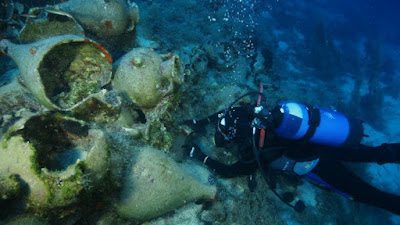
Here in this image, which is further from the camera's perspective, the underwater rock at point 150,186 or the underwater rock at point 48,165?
the underwater rock at point 150,186

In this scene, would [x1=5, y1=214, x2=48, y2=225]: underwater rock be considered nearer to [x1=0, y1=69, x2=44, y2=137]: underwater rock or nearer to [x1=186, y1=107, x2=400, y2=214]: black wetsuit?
[x1=0, y1=69, x2=44, y2=137]: underwater rock

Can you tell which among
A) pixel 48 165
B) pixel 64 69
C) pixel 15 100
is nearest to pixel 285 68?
pixel 64 69

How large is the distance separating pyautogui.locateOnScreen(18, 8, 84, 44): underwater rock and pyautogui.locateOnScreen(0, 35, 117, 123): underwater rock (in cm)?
27

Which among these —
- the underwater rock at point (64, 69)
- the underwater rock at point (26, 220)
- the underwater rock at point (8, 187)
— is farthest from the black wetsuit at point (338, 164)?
the underwater rock at point (8, 187)

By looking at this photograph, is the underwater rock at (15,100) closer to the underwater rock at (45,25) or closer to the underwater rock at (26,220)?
the underwater rock at (45,25)

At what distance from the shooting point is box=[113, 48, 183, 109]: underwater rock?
2.98 m

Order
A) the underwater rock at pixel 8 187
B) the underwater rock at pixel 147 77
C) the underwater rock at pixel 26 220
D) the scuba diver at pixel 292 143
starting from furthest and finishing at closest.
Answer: the scuba diver at pixel 292 143 → the underwater rock at pixel 147 77 → the underwater rock at pixel 26 220 → the underwater rock at pixel 8 187

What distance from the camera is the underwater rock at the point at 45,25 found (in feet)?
9.87

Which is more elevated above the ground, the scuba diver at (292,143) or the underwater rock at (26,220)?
the underwater rock at (26,220)

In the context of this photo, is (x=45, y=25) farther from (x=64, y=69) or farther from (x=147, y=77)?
(x=147, y=77)

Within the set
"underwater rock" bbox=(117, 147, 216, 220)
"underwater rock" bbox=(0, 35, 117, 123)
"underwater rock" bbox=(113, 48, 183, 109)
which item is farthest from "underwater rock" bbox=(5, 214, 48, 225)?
"underwater rock" bbox=(113, 48, 183, 109)

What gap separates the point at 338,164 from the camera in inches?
170

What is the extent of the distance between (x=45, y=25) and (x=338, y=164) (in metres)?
5.55

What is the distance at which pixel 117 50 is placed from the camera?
4.29 metres
